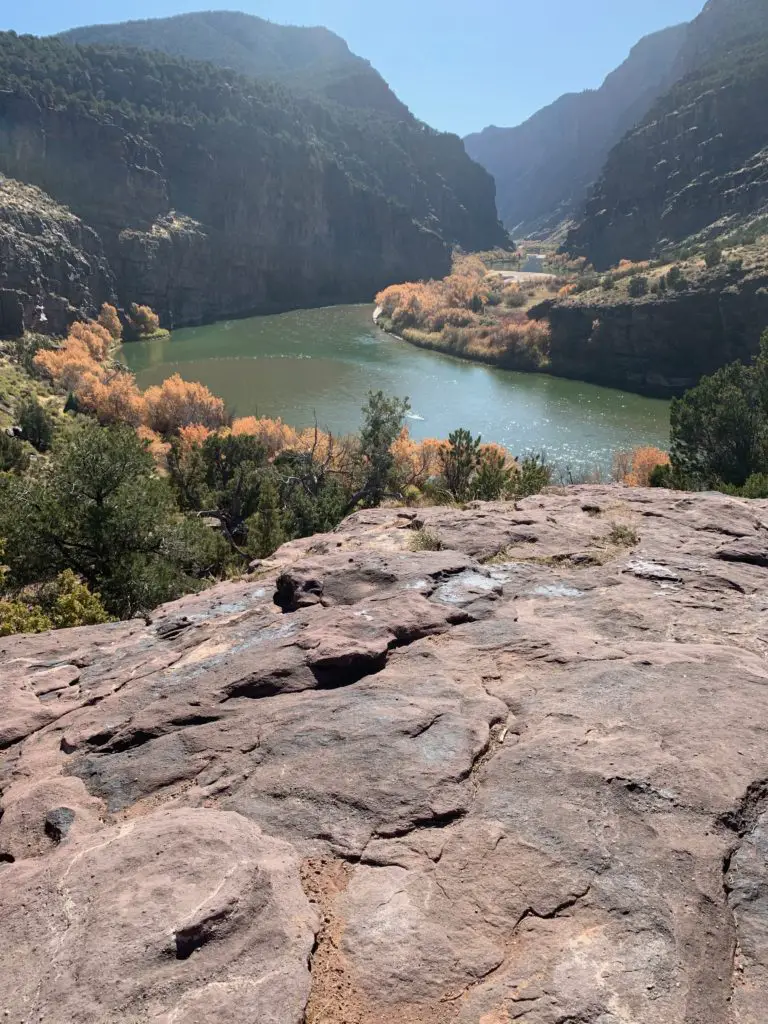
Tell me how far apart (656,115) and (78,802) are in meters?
225

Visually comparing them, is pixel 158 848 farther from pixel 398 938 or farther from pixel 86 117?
pixel 86 117

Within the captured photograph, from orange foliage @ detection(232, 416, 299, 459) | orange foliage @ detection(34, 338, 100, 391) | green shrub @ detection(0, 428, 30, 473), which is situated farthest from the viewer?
orange foliage @ detection(34, 338, 100, 391)

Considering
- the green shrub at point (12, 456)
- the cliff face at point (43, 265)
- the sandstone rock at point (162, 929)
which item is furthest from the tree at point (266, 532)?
the cliff face at point (43, 265)

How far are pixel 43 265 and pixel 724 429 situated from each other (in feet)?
375

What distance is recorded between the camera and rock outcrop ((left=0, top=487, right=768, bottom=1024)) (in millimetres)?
3941

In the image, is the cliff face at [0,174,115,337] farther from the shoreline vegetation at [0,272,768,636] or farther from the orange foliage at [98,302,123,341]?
the shoreline vegetation at [0,272,768,636]

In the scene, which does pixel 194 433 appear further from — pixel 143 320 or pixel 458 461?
pixel 143 320

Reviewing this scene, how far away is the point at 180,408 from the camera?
74.9 metres

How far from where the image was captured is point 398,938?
424 centimetres

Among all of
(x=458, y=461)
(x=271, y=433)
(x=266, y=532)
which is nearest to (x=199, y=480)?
(x=458, y=461)

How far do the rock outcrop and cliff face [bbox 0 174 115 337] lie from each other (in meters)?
111

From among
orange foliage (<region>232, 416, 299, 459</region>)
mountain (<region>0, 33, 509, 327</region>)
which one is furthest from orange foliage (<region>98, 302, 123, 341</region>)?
orange foliage (<region>232, 416, 299, 459</region>)

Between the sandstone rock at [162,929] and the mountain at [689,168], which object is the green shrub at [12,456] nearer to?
the sandstone rock at [162,929]

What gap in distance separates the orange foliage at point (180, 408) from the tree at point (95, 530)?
177 feet
